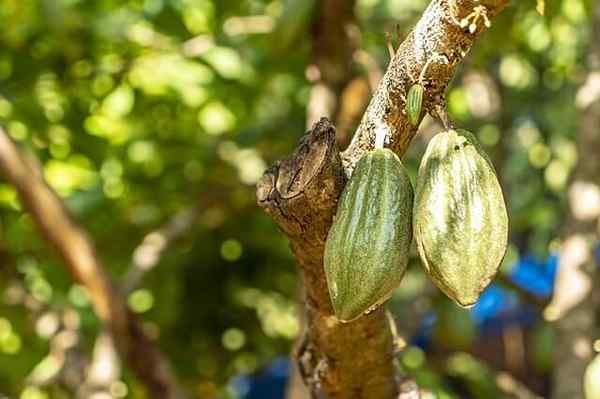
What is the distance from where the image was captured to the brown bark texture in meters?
0.90

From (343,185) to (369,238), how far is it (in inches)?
4.6

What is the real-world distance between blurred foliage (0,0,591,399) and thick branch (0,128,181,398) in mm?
278

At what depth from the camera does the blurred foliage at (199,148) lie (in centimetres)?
227

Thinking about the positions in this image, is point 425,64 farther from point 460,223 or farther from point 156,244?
point 156,244

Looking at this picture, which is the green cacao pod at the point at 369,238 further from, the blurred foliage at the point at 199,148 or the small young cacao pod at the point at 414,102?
the blurred foliage at the point at 199,148

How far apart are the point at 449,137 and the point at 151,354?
3.71 feet

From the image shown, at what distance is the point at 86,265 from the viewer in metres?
1.83

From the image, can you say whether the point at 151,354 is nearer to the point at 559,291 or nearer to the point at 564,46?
the point at 559,291

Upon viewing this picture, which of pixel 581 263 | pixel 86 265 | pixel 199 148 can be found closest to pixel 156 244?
pixel 199 148

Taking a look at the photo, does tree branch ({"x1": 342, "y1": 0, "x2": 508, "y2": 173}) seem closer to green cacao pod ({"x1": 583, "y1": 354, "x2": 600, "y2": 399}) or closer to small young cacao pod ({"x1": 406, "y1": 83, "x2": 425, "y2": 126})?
small young cacao pod ({"x1": 406, "y1": 83, "x2": 425, "y2": 126})

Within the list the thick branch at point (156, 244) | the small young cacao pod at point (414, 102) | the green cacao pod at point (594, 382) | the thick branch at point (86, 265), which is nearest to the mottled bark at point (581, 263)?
the green cacao pod at point (594, 382)

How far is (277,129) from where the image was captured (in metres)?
2.39

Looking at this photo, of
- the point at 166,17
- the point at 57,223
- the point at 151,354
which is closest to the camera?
the point at 57,223

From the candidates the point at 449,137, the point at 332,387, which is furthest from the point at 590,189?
the point at 449,137
